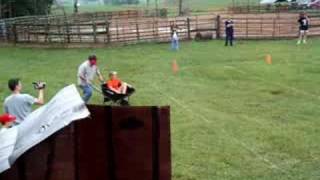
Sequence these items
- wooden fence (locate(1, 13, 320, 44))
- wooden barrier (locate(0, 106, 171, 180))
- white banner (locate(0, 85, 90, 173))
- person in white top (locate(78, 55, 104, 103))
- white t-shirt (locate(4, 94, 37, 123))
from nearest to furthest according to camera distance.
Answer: white banner (locate(0, 85, 90, 173)) < wooden barrier (locate(0, 106, 171, 180)) < white t-shirt (locate(4, 94, 37, 123)) < person in white top (locate(78, 55, 104, 103)) < wooden fence (locate(1, 13, 320, 44))

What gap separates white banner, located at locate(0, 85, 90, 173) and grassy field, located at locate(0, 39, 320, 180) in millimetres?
4596

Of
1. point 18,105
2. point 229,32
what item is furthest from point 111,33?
point 18,105

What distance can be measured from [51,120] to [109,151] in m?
0.77

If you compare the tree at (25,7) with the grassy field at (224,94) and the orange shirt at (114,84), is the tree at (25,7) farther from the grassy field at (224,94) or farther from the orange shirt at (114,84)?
the orange shirt at (114,84)

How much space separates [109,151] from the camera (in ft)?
19.7

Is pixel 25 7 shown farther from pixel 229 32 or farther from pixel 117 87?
pixel 117 87

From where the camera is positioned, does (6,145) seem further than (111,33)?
No

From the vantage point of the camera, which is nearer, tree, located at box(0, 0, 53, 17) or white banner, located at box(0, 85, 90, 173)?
white banner, located at box(0, 85, 90, 173)

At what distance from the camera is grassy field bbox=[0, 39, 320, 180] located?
11180 mm

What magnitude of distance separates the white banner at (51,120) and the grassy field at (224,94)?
15.1 feet

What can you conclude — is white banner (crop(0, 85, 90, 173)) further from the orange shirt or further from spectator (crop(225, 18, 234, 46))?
spectator (crop(225, 18, 234, 46))

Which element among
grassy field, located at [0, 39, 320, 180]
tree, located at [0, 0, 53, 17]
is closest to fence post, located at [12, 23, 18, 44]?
grassy field, located at [0, 39, 320, 180]

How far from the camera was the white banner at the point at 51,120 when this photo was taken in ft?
17.6

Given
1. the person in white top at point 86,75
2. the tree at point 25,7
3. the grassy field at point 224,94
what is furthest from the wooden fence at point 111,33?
the person in white top at point 86,75
